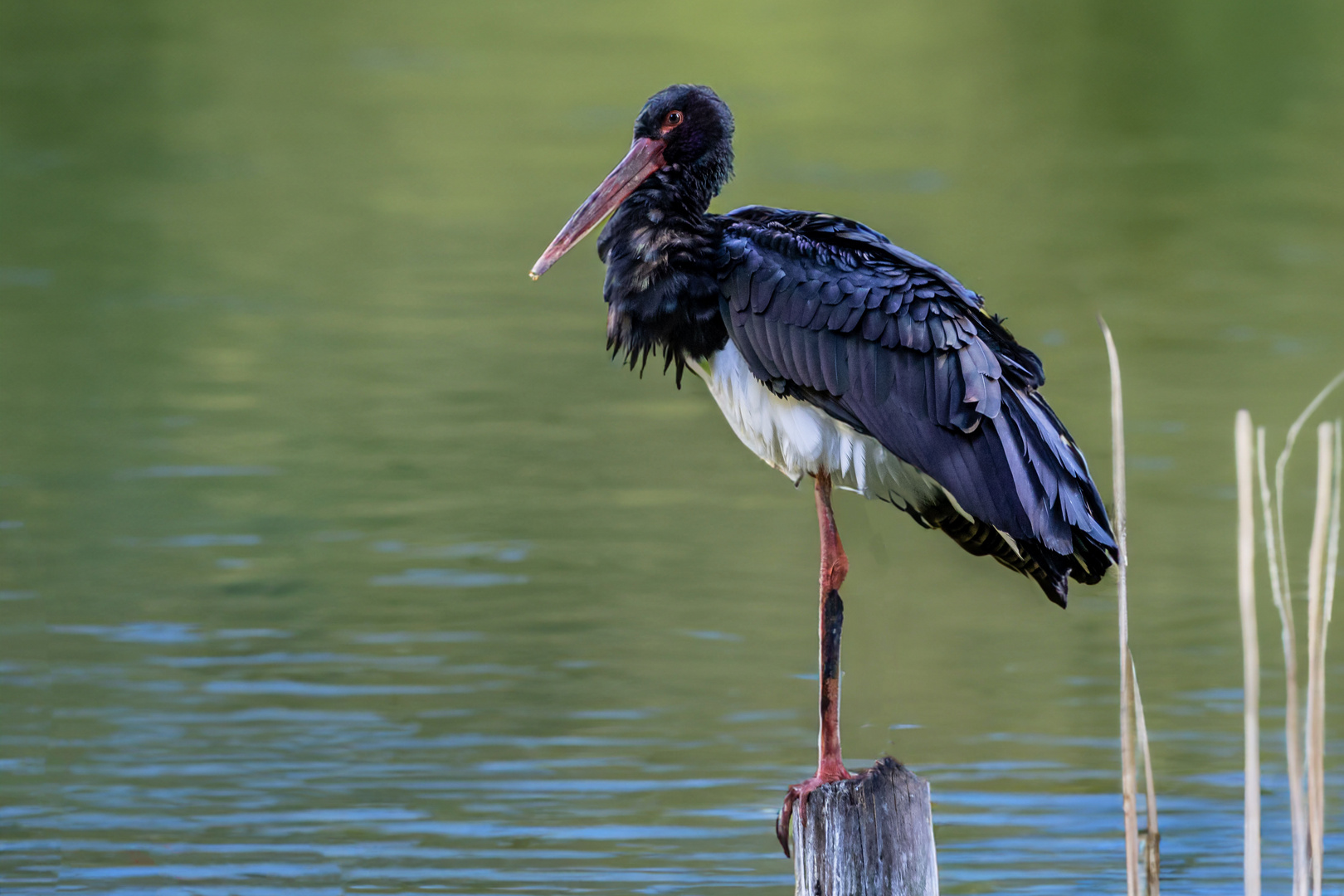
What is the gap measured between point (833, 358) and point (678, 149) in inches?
30.2

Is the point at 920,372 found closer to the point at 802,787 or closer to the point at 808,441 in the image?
the point at 808,441

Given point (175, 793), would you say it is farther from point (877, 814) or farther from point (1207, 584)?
point (1207, 584)

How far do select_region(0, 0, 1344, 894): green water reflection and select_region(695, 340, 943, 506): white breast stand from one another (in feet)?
4.87

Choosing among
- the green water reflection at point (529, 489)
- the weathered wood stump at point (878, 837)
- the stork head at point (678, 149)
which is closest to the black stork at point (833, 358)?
the stork head at point (678, 149)

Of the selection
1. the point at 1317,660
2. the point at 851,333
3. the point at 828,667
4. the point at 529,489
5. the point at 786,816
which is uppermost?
the point at 851,333

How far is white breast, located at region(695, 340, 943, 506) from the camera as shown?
5.46m

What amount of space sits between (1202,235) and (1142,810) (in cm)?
1027

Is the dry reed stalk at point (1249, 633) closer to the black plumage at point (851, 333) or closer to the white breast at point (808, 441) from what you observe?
the black plumage at point (851, 333)

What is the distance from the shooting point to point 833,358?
529 centimetres

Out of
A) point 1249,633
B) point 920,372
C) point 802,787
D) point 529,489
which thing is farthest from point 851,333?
point 529,489

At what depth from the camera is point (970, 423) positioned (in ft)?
16.8

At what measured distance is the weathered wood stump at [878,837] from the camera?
4.52 metres

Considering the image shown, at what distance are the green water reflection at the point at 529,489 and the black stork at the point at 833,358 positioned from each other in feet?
4.90

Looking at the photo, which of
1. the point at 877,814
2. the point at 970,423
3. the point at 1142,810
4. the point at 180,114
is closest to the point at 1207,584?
the point at 1142,810
